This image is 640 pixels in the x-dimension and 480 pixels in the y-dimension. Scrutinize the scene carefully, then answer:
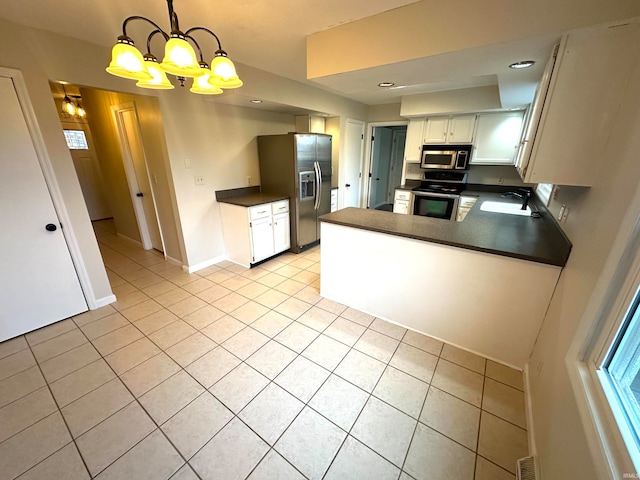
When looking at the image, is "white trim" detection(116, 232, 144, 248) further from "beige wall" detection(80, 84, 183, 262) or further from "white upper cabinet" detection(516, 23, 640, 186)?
"white upper cabinet" detection(516, 23, 640, 186)

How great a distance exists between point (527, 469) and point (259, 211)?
318cm

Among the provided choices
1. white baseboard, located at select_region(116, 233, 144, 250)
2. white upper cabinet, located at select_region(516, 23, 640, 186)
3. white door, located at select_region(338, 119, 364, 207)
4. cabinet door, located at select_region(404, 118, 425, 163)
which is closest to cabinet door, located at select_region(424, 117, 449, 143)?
cabinet door, located at select_region(404, 118, 425, 163)

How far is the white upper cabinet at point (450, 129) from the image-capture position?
388 cm

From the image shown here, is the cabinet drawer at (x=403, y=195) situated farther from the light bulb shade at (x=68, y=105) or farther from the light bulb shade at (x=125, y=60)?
the light bulb shade at (x=68, y=105)

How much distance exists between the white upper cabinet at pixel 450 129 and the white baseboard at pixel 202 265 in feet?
12.8

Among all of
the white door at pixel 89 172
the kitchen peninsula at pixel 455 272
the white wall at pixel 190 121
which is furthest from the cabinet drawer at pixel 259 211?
the white door at pixel 89 172

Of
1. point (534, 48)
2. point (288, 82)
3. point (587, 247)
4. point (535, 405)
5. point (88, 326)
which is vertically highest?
point (288, 82)

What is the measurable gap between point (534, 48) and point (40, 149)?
3632 millimetres

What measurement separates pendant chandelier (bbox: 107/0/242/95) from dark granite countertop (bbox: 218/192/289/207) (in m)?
Answer: 1.78

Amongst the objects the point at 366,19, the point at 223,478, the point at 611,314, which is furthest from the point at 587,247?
the point at 223,478

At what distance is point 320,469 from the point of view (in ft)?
4.13

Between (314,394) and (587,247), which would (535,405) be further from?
(314,394)

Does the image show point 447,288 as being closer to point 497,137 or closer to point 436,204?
point 436,204

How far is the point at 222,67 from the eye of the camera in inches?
54.9
